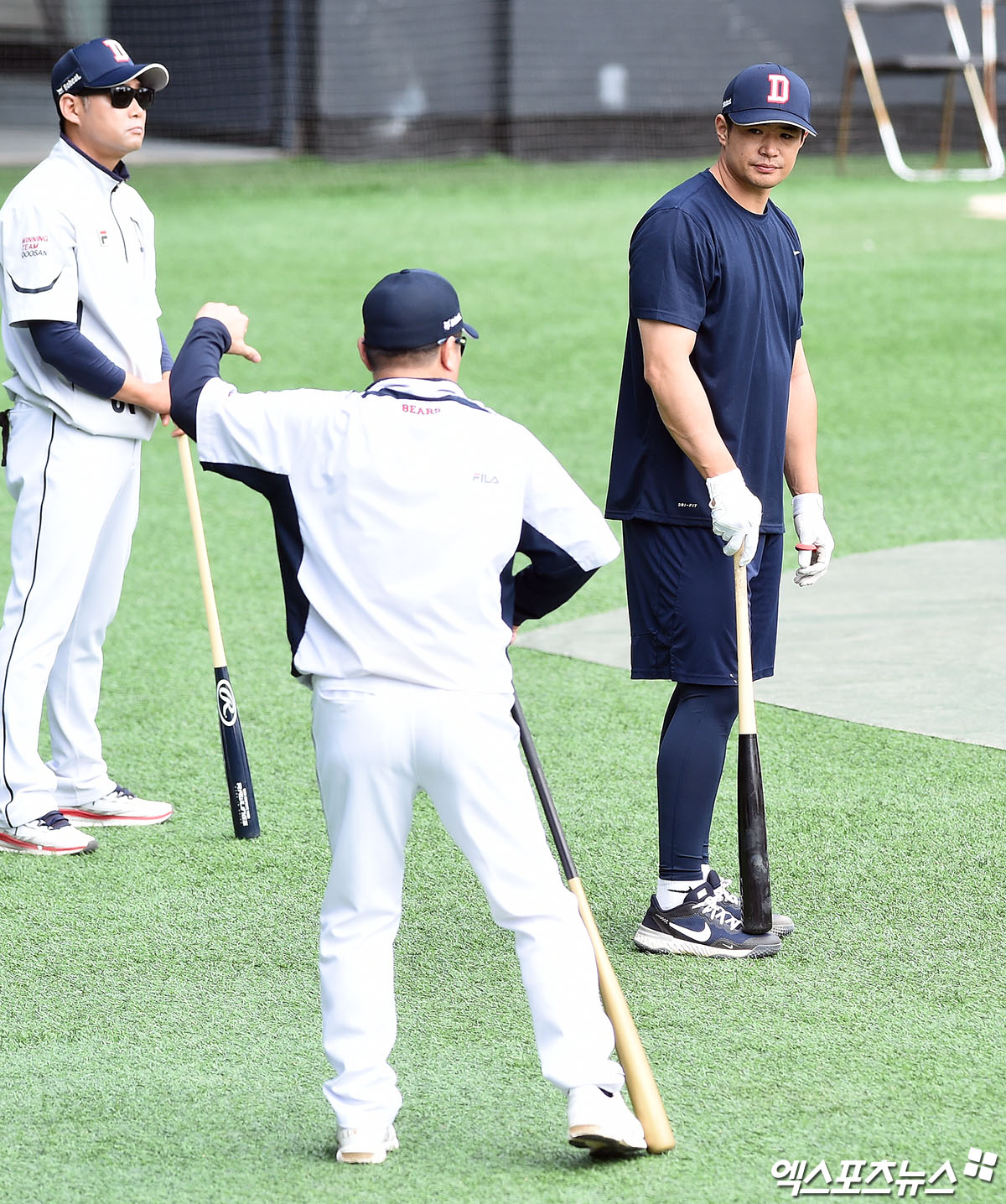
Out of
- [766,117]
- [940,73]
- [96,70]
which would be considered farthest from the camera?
[940,73]

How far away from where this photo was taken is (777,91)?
385 cm

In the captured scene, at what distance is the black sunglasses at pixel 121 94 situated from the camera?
14.8 feet

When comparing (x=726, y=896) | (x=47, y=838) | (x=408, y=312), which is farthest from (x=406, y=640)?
(x=47, y=838)

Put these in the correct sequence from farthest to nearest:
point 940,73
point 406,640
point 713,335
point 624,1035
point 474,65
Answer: point 940,73 → point 474,65 → point 713,335 → point 624,1035 → point 406,640

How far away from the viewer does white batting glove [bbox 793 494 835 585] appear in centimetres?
428

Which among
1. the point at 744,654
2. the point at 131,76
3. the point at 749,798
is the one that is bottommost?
the point at 749,798

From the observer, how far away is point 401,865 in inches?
121

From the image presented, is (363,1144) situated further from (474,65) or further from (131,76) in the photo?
(474,65)

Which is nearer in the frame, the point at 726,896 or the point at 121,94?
the point at 726,896

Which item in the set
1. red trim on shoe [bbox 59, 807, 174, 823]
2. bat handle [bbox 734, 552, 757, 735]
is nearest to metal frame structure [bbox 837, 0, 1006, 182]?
red trim on shoe [bbox 59, 807, 174, 823]

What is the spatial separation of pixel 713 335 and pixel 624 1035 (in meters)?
1.62

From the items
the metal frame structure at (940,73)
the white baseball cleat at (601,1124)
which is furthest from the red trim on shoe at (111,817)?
the metal frame structure at (940,73)

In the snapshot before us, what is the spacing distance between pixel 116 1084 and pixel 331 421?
1420mm

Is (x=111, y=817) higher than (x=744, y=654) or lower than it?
lower
